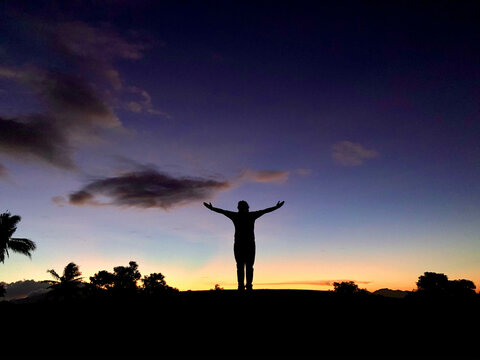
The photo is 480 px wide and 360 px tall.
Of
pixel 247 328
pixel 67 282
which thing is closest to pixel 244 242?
pixel 247 328

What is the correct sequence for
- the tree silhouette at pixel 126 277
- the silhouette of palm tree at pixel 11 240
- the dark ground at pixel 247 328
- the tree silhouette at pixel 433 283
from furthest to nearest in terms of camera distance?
the tree silhouette at pixel 126 277
the tree silhouette at pixel 433 283
the silhouette of palm tree at pixel 11 240
the dark ground at pixel 247 328

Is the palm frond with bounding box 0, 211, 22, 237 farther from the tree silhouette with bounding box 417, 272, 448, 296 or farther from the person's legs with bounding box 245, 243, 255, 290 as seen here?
the tree silhouette with bounding box 417, 272, 448, 296

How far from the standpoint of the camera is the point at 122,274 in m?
48.5

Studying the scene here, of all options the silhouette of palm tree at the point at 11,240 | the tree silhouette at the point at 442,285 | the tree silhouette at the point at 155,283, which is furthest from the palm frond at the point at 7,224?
the tree silhouette at the point at 442,285

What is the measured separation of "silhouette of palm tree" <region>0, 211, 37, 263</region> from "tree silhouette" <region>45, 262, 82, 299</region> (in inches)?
691

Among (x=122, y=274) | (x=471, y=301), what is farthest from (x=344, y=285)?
(x=471, y=301)

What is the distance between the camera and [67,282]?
3734 centimetres

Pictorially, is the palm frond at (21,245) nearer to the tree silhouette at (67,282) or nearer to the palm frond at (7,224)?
the palm frond at (7,224)

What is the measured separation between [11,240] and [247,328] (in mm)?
24809

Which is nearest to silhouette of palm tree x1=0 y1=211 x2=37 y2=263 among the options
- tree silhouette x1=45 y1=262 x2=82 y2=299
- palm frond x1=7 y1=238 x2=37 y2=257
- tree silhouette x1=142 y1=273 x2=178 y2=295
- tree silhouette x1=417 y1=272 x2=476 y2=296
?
palm frond x1=7 y1=238 x2=37 y2=257

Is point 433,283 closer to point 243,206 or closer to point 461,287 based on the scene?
point 461,287

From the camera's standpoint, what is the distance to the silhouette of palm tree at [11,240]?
21641 mm

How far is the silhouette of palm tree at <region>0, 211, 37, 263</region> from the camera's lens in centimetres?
2164

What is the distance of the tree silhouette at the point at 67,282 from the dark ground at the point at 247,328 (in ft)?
120
